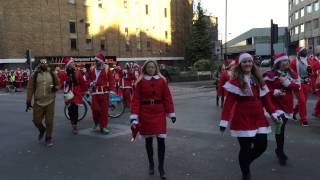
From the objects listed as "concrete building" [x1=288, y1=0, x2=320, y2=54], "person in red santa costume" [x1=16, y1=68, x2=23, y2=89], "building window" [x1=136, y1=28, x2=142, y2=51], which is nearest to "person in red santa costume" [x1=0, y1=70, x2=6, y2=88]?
"person in red santa costume" [x1=16, y1=68, x2=23, y2=89]

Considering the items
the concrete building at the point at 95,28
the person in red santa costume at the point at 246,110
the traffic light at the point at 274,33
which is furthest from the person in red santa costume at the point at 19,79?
the person in red santa costume at the point at 246,110

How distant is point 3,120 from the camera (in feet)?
43.0

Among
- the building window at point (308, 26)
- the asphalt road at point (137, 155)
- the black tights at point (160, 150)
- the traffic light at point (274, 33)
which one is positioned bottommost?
the asphalt road at point (137, 155)

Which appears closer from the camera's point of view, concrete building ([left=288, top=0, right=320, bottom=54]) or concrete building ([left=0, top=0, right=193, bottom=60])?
concrete building ([left=0, top=0, right=193, bottom=60])

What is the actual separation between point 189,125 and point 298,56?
3128mm

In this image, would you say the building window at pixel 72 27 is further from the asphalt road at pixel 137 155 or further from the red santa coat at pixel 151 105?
the red santa coat at pixel 151 105

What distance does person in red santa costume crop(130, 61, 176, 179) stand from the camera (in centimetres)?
630

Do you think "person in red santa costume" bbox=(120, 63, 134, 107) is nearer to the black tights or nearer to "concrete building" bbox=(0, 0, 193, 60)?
the black tights

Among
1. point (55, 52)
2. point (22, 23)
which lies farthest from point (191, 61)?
point (22, 23)

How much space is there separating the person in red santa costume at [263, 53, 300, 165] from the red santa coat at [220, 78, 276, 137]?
1188 mm

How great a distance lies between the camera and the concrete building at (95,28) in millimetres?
41875

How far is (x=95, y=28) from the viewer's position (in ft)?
164

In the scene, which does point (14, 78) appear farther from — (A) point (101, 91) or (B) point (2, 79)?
(A) point (101, 91)

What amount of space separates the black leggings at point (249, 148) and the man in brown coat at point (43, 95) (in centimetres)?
442
